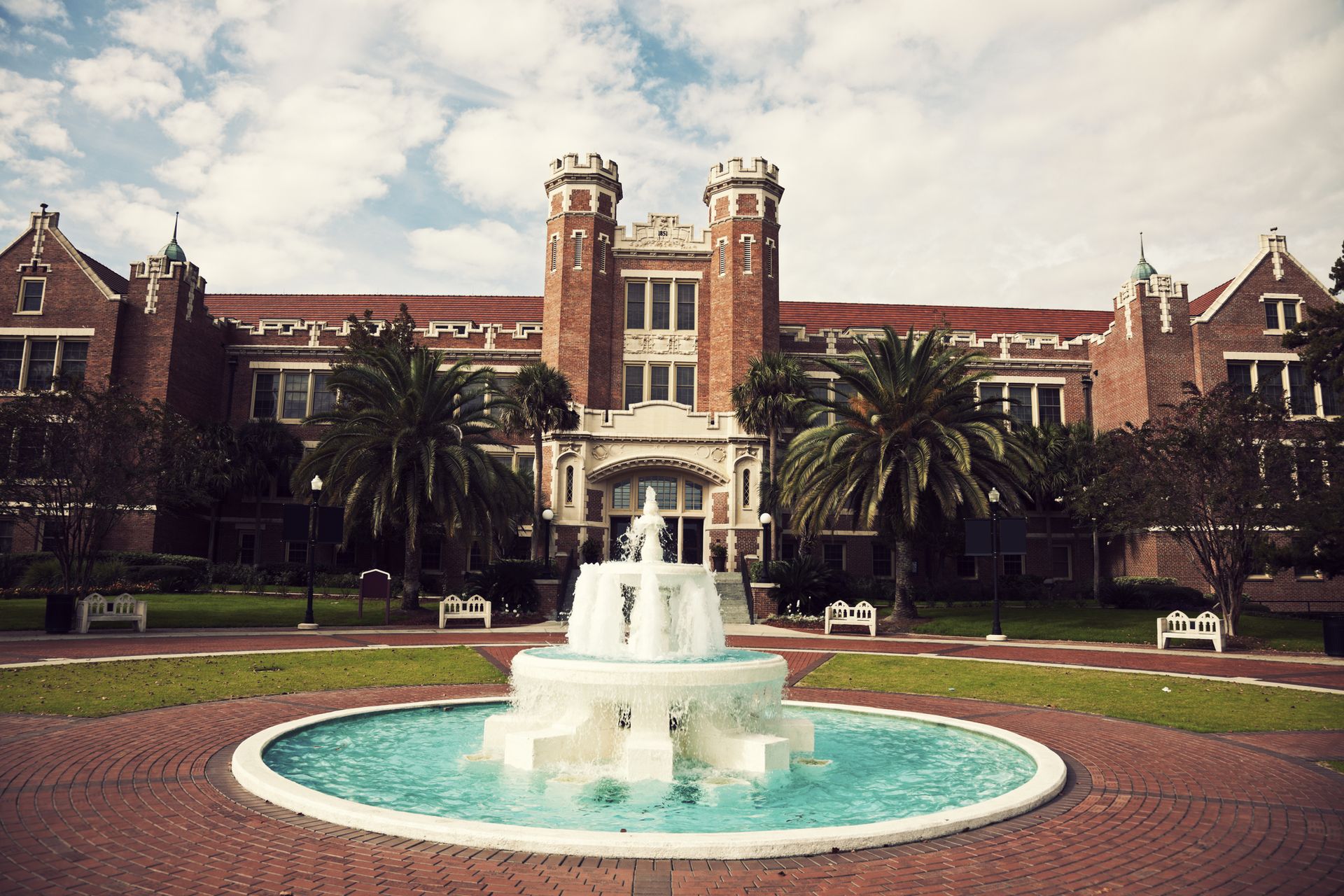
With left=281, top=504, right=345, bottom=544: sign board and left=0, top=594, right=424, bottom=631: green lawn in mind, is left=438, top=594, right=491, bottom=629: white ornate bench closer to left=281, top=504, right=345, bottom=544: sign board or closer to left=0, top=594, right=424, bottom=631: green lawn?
left=0, top=594, right=424, bottom=631: green lawn

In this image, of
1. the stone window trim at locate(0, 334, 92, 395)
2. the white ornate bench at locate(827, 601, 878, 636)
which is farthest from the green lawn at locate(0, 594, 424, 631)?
the stone window trim at locate(0, 334, 92, 395)

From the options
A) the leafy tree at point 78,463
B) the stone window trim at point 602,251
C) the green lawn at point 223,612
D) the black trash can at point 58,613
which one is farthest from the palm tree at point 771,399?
the black trash can at point 58,613

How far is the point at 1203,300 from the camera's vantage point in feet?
133

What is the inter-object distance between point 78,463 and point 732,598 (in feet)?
65.5

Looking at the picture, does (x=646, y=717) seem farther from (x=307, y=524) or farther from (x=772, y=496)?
(x=772, y=496)

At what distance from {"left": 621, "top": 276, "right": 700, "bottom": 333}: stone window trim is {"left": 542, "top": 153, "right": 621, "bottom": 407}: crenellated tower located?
72 cm

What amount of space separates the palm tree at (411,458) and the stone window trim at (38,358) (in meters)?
16.9

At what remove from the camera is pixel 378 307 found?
47281 mm

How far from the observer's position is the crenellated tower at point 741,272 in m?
37.6

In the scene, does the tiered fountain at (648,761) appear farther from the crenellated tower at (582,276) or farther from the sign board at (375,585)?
the crenellated tower at (582,276)

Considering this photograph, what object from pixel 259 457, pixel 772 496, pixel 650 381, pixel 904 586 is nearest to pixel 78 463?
pixel 259 457

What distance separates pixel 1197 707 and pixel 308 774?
1201 cm

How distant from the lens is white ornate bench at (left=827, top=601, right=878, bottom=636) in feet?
84.4

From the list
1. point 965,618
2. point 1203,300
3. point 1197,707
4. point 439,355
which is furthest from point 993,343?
point 1197,707
